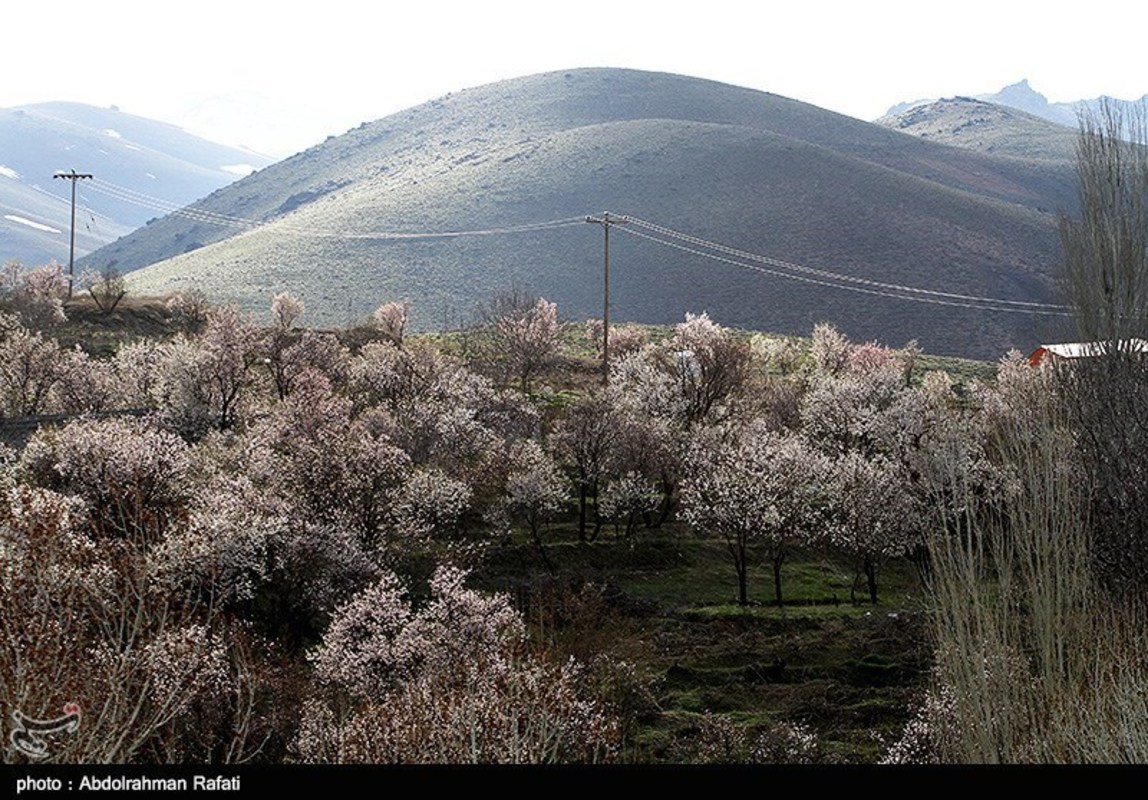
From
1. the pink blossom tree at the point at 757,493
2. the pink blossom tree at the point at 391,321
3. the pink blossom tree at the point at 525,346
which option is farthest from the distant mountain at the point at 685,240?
the pink blossom tree at the point at 757,493

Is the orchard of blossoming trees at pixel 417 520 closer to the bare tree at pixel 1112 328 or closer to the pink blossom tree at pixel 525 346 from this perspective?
the pink blossom tree at pixel 525 346

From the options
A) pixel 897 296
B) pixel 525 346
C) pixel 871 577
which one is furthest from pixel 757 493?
pixel 897 296

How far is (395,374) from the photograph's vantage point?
51.6 meters

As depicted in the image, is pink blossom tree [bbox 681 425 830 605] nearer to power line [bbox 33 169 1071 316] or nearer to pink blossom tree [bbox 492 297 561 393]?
pink blossom tree [bbox 492 297 561 393]

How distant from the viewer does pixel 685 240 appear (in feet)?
424

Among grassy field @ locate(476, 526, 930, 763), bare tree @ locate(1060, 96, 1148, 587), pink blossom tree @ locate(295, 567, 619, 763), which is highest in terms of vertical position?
bare tree @ locate(1060, 96, 1148, 587)

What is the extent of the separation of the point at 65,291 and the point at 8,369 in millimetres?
35416

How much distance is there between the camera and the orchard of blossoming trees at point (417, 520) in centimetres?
1580

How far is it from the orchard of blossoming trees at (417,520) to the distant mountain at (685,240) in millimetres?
51579

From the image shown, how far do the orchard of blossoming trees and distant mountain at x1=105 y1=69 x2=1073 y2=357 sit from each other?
51.6 metres

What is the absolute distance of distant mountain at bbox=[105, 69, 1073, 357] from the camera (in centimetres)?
11494

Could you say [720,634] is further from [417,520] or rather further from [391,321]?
[391,321]

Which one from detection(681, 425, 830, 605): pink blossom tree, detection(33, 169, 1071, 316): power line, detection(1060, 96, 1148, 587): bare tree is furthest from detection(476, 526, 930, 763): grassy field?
detection(33, 169, 1071, 316): power line

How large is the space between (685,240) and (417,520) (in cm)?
9961
